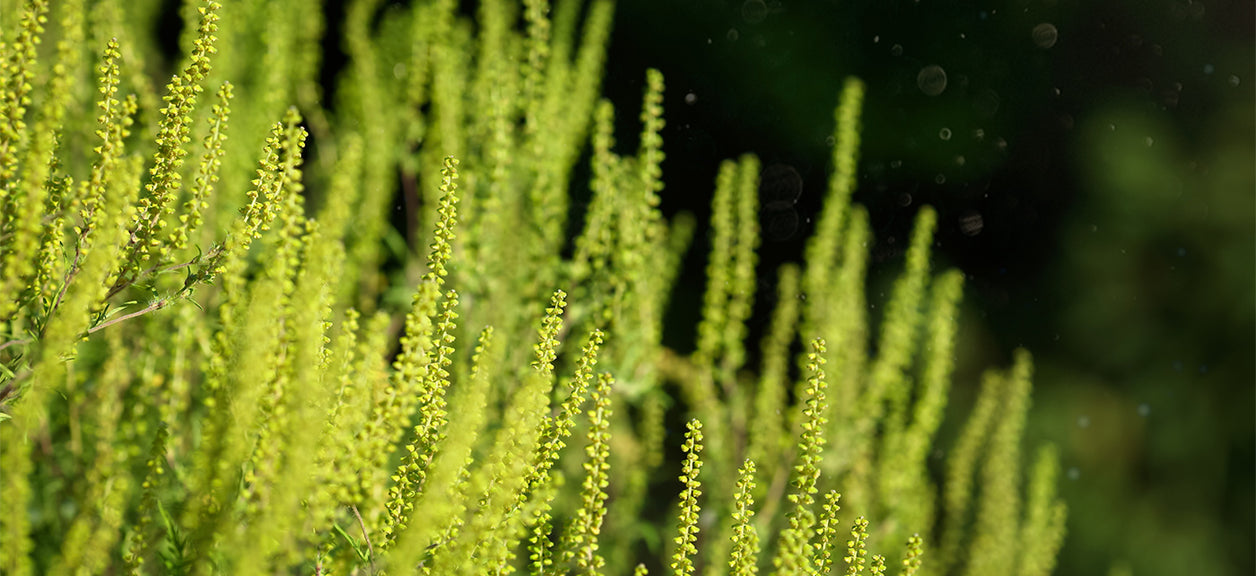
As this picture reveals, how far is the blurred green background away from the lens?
247cm

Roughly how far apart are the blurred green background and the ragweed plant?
0.56 metres

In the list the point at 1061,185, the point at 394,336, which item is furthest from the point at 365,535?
the point at 1061,185

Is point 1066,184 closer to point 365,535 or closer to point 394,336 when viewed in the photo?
point 394,336

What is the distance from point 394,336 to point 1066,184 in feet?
7.35

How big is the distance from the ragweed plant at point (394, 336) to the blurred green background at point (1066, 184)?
0.56 metres

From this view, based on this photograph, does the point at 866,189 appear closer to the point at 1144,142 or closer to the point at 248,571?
the point at 1144,142

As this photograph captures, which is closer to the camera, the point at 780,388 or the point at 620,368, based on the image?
the point at 620,368

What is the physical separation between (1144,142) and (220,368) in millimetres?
2828

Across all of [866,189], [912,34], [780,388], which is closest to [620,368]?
[780,388]

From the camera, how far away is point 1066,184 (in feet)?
9.30

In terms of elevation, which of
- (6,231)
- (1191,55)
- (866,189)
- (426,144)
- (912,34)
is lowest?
(6,231)

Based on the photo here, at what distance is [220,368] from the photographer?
0.74 meters

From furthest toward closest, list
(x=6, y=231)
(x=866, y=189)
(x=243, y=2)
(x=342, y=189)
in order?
1. (x=866, y=189)
2. (x=243, y=2)
3. (x=342, y=189)
4. (x=6, y=231)

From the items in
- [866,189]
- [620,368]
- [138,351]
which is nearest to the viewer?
[138,351]
